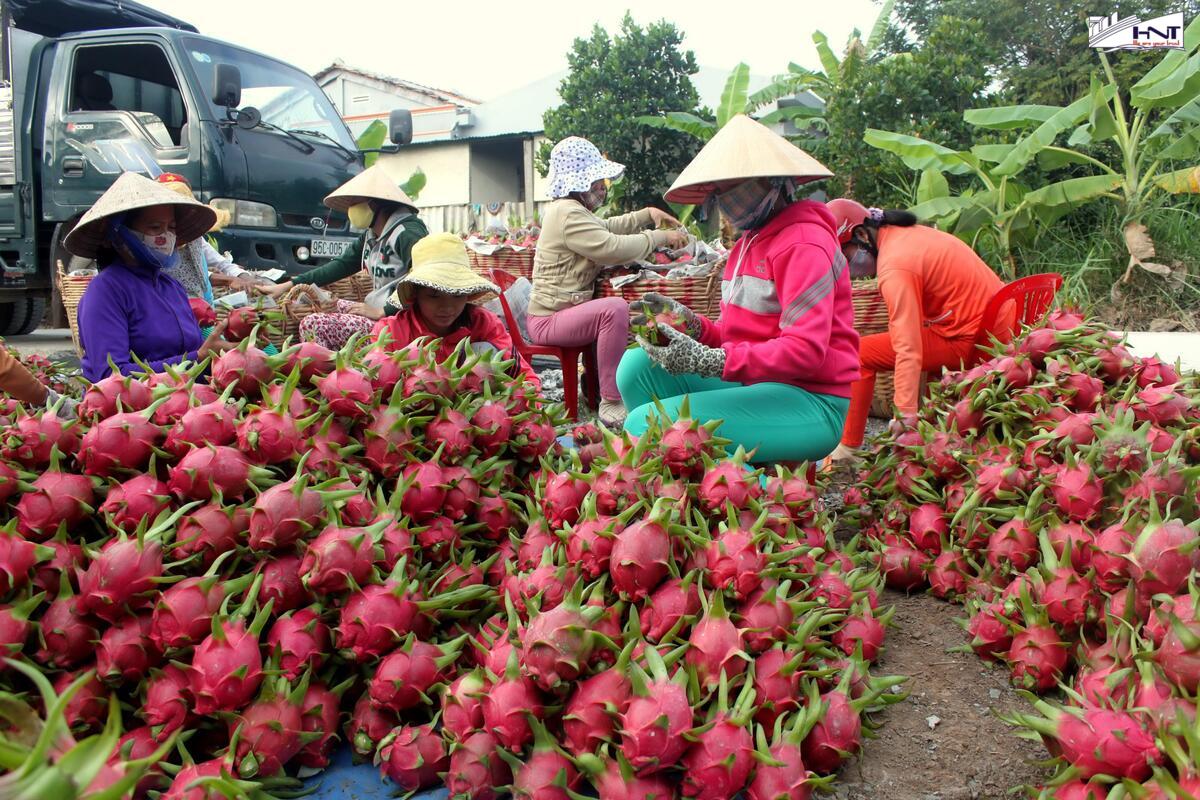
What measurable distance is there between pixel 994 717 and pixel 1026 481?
0.57 meters

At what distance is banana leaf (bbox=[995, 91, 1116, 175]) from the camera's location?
20.7 ft

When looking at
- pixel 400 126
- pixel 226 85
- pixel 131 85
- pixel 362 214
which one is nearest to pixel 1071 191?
pixel 362 214

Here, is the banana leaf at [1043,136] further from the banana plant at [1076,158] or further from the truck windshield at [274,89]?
the truck windshield at [274,89]

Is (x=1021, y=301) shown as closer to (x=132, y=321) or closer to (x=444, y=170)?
(x=132, y=321)

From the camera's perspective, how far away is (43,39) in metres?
7.47

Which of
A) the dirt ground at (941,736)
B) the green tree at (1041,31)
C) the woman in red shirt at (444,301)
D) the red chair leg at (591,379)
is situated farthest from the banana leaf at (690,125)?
the dirt ground at (941,736)

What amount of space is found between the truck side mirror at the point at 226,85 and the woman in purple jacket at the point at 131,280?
3.69 m

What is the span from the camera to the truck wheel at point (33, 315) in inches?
381

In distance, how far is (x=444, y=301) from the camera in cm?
314

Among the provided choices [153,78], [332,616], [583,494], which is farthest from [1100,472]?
[153,78]

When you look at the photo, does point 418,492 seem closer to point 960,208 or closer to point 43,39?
point 960,208

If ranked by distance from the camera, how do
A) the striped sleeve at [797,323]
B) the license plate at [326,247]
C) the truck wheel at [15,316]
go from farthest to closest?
the truck wheel at [15,316]
the license plate at [326,247]
the striped sleeve at [797,323]

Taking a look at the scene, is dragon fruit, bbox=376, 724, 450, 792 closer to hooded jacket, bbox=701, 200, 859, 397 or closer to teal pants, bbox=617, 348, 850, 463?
teal pants, bbox=617, 348, 850, 463

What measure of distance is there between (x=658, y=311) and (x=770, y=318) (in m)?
0.40
